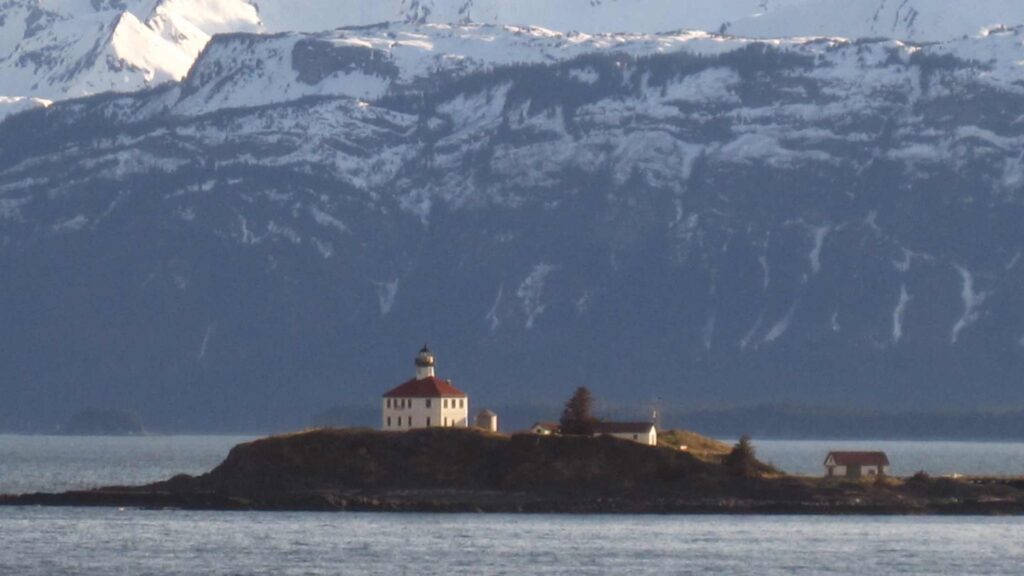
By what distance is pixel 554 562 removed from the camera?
7781 inches

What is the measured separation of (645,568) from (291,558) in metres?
20.2

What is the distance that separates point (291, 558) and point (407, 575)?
36.7 feet

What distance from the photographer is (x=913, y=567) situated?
194875mm

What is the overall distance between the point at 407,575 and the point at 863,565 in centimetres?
2630

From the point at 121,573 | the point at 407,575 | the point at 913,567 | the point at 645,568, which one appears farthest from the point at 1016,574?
the point at 121,573

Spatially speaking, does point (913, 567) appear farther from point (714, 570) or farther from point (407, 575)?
point (407, 575)

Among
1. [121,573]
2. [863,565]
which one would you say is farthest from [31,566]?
[863,565]

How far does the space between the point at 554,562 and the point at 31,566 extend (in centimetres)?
2922

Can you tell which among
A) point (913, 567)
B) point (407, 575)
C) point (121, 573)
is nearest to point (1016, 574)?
point (913, 567)

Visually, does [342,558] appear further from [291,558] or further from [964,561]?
[964,561]

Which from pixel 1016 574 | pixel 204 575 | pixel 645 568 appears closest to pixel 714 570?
pixel 645 568

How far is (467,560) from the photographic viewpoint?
198 metres

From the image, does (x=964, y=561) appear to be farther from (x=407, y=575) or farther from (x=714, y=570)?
(x=407, y=575)

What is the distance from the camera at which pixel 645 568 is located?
195 m
